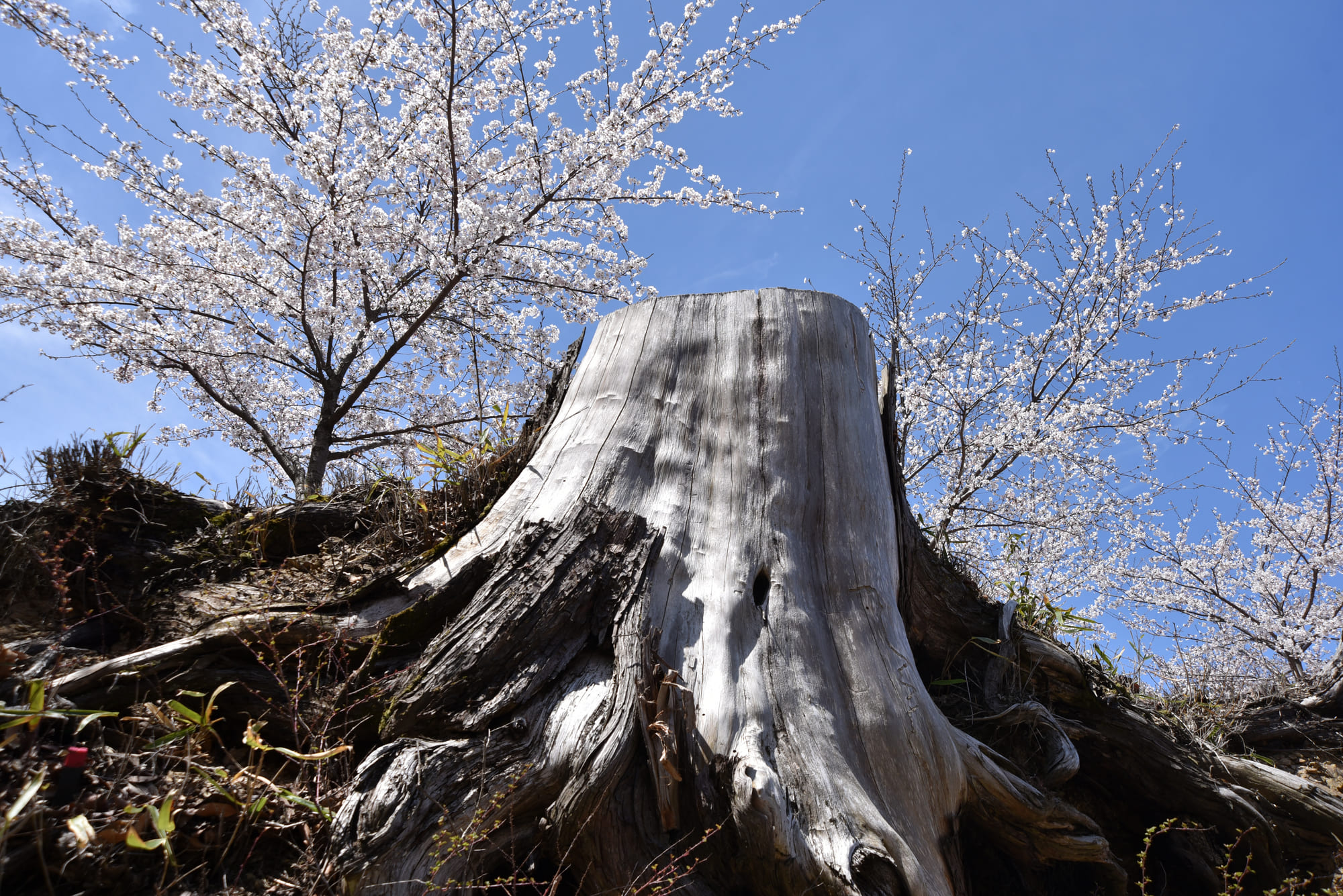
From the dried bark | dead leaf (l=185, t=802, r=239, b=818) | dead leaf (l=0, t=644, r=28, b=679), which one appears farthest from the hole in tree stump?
dead leaf (l=0, t=644, r=28, b=679)

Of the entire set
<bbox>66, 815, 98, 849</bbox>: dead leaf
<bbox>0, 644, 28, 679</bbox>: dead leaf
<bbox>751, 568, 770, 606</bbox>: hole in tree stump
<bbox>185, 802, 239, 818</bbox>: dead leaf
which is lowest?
<bbox>66, 815, 98, 849</bbox>: dead leaf

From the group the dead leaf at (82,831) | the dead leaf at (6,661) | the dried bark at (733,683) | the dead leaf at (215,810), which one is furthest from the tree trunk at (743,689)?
the dead leaf at (6,661)

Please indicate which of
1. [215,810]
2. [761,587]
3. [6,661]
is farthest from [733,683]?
[6,661]

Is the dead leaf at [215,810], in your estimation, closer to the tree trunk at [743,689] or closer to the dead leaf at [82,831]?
the dead leaf at [82,831]

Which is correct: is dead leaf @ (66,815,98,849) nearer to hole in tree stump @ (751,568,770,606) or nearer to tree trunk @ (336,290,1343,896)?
tree trunk @ (336,290,1343,896)

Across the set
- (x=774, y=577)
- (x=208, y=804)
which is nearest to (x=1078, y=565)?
(x=774, y=577)

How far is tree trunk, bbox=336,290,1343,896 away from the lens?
1.73 meters

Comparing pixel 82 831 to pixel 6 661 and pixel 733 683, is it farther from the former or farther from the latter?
pixel 733 683

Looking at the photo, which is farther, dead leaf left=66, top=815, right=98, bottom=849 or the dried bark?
the dried bark

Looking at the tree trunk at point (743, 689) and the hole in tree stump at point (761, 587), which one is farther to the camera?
the hole in tree stump at point (761, 587)

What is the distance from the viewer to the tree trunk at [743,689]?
1732 mm

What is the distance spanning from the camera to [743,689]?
6.38 ft

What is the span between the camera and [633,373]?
271cm

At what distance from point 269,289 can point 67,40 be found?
2364 millimetres
